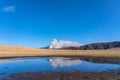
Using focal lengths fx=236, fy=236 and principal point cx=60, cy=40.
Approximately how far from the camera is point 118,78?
92.9 feet

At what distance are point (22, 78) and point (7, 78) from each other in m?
1.81

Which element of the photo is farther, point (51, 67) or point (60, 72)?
point (51, 67)

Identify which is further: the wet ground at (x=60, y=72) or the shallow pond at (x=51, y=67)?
the shallow pond at (x=51, y=67)

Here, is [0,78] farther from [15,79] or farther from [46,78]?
[46,78]

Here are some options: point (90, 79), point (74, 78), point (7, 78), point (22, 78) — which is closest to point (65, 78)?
point (74, 78)

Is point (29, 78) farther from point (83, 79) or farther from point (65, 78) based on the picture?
point (83, 79)

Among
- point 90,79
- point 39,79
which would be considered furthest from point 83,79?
point 39,79

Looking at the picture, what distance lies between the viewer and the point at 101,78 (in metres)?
28.7

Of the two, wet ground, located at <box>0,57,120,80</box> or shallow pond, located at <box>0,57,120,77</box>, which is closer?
wet ground, located at <box>0,57,120,80</box>

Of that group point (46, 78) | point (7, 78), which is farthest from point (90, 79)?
point (7, 78)

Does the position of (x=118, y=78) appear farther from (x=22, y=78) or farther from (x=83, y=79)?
(x=22, y=78)

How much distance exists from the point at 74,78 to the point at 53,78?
2.58m

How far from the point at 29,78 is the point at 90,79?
7395 mm

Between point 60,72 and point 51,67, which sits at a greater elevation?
point 51,67
